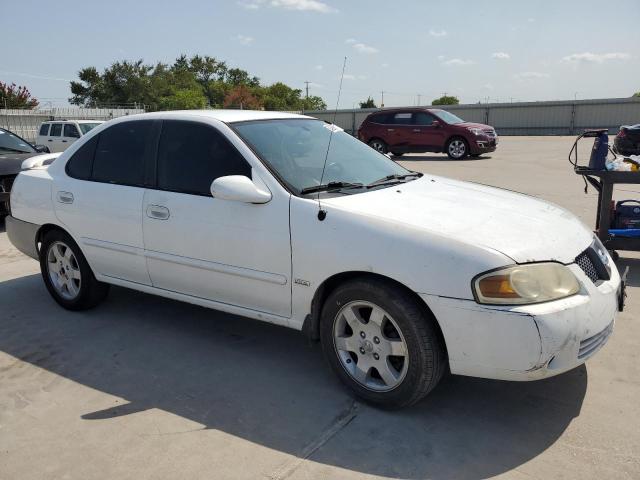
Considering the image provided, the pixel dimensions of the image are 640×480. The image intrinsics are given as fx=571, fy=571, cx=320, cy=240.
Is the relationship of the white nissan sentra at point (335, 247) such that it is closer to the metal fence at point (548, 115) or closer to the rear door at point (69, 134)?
the rear door at point (69, 134)

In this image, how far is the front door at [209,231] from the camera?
344cm

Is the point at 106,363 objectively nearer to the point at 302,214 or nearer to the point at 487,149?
the point at 302,214

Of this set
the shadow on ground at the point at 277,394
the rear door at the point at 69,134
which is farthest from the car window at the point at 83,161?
the rear door at the point at 69,134

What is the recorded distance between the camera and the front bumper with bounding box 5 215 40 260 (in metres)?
4.95

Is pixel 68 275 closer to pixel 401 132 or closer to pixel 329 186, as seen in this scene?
pixel 329 186

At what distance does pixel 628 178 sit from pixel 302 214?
3.81m

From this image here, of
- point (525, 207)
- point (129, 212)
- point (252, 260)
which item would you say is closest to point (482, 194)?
point (525, 207)

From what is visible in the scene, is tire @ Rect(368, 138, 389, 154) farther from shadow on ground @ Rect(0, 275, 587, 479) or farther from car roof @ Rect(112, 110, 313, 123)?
shadow on ground @ Rect(0, 275, 587, 479)

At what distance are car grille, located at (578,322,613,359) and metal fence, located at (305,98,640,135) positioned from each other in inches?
1343

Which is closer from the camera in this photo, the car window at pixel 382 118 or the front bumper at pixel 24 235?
the front bumper at pixel 24 235

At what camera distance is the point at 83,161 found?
15.2 feet

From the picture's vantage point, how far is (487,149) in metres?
18.4

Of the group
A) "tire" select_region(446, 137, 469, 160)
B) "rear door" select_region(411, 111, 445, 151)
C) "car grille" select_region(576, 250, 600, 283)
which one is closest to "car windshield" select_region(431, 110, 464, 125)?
"rear door" select_region(411, 111, 445, 151)

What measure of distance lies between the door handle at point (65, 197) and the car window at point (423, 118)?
1558 centimetres
